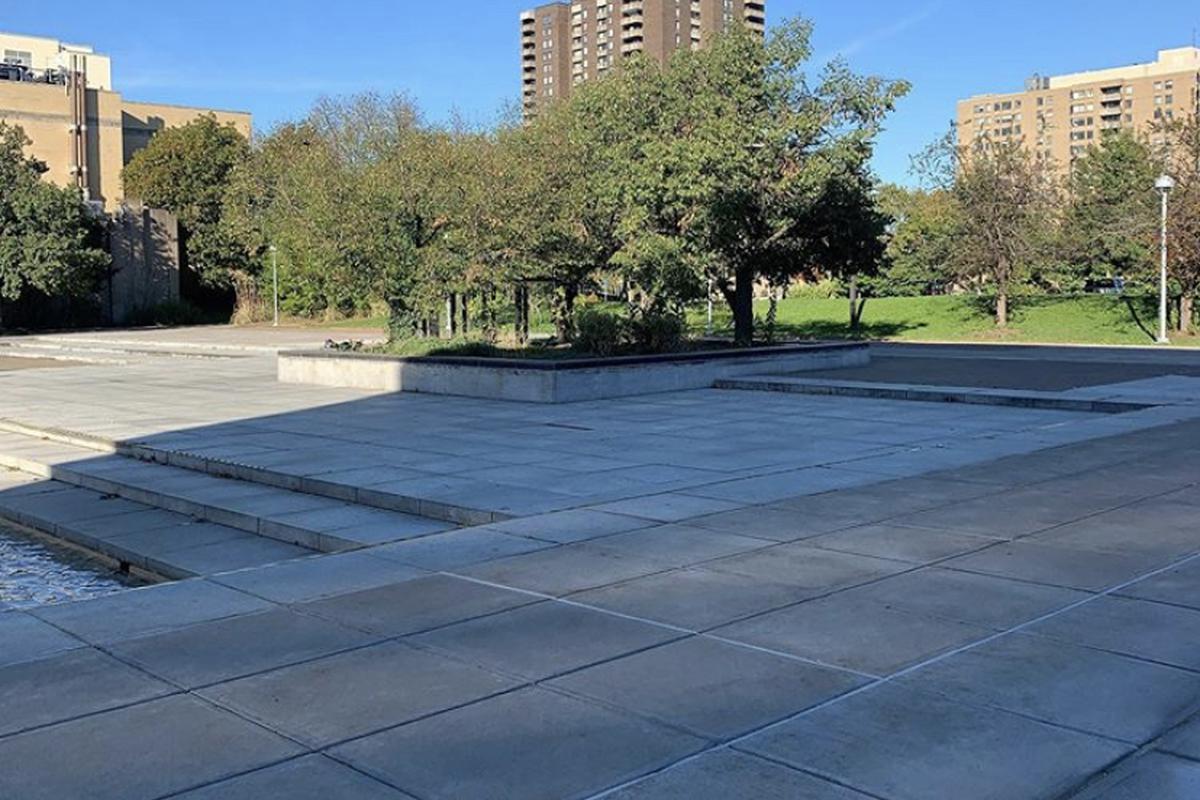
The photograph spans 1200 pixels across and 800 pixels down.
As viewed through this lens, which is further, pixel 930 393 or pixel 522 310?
pixel 522 310

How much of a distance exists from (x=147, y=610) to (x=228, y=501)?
4226 millimetres

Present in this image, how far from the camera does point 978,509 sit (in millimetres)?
8891

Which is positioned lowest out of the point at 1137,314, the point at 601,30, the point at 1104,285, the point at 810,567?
the point at 810,567

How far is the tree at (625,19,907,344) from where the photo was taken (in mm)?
24047

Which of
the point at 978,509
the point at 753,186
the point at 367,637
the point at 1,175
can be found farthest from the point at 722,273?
the point at 1,175

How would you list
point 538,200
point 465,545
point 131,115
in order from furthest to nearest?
point 131,115, point 538,200, point 465,545

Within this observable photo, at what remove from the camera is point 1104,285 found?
6725 cm

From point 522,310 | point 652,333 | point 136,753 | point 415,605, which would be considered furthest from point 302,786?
point 522,310

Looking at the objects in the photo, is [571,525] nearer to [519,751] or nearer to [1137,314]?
Result: [519,751]

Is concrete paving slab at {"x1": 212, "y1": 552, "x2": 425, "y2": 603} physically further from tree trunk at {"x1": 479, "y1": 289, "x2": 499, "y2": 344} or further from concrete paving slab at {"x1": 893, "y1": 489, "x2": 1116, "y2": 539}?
tree trunk at {"x1": 479, "y1": 289, "x2": 499, "y2": 344}

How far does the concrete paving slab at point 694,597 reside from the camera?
237 inches

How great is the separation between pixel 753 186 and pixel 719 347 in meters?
3.82

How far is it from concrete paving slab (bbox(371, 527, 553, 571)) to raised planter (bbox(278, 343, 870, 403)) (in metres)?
10.5

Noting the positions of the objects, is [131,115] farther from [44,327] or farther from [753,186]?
[753,186]
